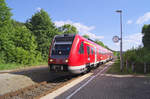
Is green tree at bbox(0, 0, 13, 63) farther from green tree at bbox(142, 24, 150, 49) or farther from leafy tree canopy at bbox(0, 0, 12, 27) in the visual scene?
green tree at bbox(142, 24, 150, 49)

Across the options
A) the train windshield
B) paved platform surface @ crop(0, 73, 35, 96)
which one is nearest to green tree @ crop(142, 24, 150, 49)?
the train windshield

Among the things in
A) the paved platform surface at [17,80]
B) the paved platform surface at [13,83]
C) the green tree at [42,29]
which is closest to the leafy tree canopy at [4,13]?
the green tree at [42,29]

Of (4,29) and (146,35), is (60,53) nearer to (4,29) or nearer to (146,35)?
→ (4,29)

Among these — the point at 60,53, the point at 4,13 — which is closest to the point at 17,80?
the point at 60,53

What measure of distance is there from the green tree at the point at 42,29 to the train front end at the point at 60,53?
21.7 metres

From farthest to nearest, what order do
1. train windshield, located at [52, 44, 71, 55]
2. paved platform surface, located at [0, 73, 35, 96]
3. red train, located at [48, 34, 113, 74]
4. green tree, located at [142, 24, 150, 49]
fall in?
green tree, located at [142, 24, 150, 49] < train windshield, located at [52, 44, 71, 55] < red train, located at [48, 34, 113, 74] < paved platform surface, located at [0, 73, 35, 96]

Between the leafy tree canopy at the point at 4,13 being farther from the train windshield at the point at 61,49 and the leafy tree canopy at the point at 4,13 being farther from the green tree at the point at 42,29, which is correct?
the train windshield at the point at 61,49

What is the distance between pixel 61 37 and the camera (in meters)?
10.9

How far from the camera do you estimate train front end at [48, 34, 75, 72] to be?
966cm

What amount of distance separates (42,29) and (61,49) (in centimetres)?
2466

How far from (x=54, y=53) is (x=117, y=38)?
297 inches

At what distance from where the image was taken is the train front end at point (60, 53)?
9656mm

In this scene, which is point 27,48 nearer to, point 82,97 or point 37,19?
point 37,19

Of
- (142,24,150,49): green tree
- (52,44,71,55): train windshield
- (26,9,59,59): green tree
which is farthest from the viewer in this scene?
(142,24,150,49): green tree
